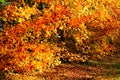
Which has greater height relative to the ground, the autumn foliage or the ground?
the autumn foliage

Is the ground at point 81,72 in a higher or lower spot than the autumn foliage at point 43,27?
lower

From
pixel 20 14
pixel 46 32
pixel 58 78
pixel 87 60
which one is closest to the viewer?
pixel 20 14

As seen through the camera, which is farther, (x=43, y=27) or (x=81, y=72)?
(x=81, y=72)

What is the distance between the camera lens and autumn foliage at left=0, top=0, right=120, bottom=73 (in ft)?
69.0

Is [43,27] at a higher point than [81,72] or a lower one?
higher

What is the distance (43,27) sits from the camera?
21781mm

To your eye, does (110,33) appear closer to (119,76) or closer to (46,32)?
(119,76)

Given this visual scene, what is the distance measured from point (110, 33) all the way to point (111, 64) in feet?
13.1

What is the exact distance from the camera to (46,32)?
890 inches

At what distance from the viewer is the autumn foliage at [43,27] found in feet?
69.0

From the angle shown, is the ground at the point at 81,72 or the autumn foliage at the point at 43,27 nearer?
the autumn foliage at the point at 43,27

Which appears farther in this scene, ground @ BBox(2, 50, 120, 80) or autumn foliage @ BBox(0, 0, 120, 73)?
ground @ BBox(2, 50, 120, 80)

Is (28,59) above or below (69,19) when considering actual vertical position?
below

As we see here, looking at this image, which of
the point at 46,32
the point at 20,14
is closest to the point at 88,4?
the point at 46,32
